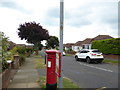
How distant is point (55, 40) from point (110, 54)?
49.8m

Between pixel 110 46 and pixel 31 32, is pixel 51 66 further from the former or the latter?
pixel 31 32

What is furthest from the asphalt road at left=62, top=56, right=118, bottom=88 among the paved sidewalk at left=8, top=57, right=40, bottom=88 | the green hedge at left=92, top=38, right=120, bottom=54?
the green hedge at left=92, top=38, right=120, bottom=54

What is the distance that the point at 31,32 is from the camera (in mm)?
21625

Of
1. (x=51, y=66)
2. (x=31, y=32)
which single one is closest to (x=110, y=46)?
(x=31, y=32)

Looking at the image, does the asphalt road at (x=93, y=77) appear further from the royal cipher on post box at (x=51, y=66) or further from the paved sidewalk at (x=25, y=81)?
the paved sidewalk at (x=25, y=81)

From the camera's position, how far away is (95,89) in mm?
4539

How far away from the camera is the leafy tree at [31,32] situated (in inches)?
846

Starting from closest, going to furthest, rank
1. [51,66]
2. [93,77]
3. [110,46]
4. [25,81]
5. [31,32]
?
[51,66] → [25,81] → [93,77] → [110,46] → [31,32]

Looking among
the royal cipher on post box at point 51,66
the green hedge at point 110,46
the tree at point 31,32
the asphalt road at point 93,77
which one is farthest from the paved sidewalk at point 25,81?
the tree at point 31,32

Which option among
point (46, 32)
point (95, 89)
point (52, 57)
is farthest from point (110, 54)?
point (52, 57)

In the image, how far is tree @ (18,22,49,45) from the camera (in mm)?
21484

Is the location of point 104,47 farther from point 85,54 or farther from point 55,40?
point 55,40

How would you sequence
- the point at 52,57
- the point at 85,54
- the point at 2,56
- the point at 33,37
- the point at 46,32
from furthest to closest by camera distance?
the point at 46,32, the point at 33,37, the point at 85,54, the point at 2,56, the point at 52,57

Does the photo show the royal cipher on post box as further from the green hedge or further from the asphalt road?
the green hedge
